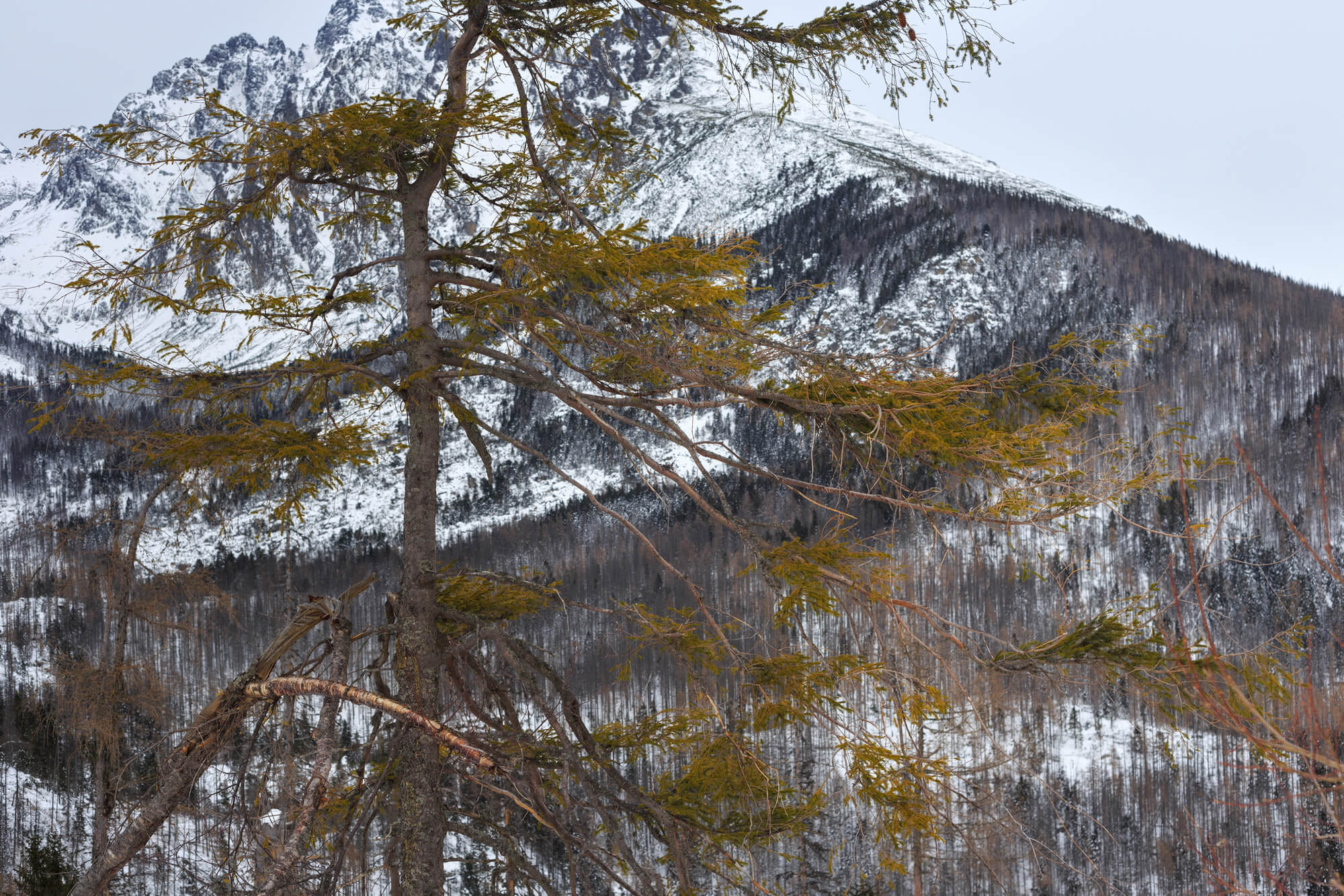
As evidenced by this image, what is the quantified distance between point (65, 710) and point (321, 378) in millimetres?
14751

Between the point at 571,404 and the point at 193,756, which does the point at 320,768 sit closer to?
the point at 193,756

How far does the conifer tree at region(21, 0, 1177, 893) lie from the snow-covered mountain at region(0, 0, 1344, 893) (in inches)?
13.5

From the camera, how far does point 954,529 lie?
97.4m

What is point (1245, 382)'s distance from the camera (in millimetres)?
104375

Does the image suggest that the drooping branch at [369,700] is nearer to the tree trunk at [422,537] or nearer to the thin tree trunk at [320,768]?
Answer: the thin tree trunk at [320,768]

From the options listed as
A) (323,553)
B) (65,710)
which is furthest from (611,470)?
(65,710)

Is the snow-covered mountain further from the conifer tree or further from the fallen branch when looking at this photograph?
the fallen branch

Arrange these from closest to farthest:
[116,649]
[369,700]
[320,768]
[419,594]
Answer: [320,768]
[369,700]
[419,594]
[116,649]

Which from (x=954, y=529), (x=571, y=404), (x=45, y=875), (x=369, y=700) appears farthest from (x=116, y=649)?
(x=954, y=529)

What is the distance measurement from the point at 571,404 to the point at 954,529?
98757 mm

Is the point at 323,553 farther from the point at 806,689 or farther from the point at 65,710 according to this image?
the point at 806,689

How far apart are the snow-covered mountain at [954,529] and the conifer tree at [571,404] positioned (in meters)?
0.34

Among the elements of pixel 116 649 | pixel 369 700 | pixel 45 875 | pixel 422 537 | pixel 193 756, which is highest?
pixel 422 537

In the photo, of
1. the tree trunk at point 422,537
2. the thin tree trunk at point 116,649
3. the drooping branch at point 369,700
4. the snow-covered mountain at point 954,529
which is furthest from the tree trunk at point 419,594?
the thin tree trunk at point 116,649
